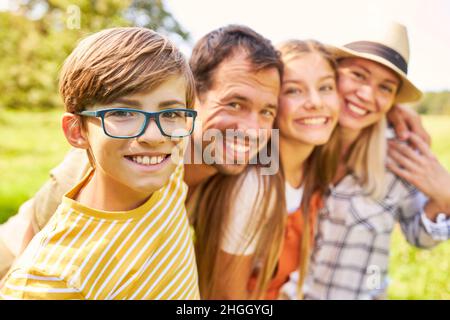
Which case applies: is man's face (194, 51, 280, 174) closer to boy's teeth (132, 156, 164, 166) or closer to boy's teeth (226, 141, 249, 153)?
boy's teeth (226, 141, 249, 153)

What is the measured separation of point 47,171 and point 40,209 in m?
0.94

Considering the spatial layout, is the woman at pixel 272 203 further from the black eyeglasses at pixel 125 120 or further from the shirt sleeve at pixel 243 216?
the black eyeglasses at pixel 125 120

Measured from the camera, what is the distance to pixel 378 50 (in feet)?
5.59

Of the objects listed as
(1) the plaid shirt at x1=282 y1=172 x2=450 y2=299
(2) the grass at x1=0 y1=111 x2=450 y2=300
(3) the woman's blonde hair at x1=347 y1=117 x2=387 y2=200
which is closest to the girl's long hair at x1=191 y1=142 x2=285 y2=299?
(1) the plaid shirt at x1=282 y1=172 x2=450 y2=299

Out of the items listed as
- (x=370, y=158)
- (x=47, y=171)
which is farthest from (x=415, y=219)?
(x=47, y=171)

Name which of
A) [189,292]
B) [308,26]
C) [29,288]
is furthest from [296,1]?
[29,288]

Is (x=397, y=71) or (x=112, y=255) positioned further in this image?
(x=397, y=71)

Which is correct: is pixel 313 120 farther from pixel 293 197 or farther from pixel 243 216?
pixel 243 216

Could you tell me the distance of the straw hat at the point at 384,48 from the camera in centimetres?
170

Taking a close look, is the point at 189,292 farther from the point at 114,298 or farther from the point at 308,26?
the point at 308,26

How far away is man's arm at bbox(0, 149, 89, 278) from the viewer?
Answer: 1471mm

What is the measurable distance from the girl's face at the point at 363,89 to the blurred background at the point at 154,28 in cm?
10

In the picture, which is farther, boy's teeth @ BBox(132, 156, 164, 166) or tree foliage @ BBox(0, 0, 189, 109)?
tree foliage @ BBox(0, 0, 189, 109)
